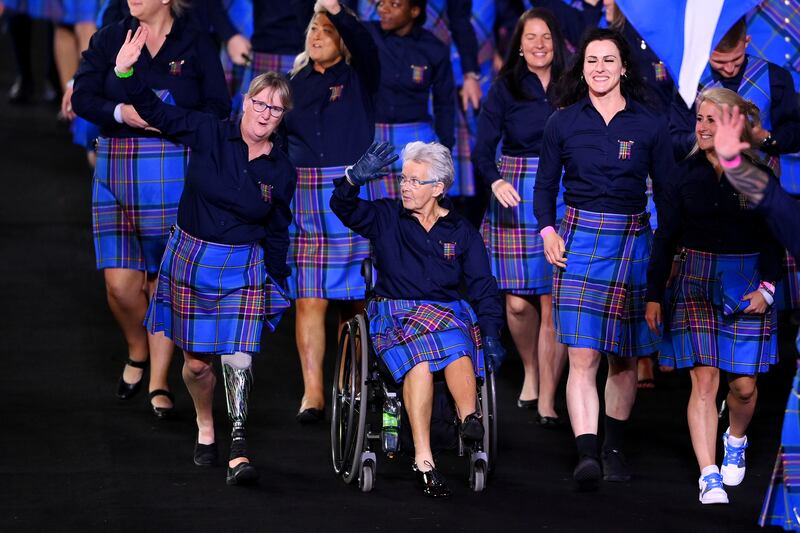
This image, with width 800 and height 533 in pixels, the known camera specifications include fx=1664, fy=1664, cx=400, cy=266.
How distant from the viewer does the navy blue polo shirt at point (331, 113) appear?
21.1 ft

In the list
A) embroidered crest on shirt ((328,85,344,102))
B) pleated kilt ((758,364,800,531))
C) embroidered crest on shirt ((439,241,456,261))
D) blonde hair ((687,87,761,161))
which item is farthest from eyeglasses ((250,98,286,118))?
pleated kilt ((758,364,800,531))

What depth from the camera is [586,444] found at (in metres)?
5.64

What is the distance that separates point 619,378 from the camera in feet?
19.1

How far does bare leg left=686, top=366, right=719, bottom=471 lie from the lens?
552 centimetres

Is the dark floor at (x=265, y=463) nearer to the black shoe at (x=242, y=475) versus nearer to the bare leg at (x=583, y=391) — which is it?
the black shoe at (x=242, y=475)

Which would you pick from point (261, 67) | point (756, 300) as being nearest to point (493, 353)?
point (756, 300)

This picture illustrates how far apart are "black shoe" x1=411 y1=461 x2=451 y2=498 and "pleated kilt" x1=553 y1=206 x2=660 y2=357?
65 cm

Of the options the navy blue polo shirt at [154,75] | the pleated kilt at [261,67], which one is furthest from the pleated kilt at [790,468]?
the pleated kilt at [261,67]

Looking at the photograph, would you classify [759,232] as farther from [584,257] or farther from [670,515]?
[670,515]

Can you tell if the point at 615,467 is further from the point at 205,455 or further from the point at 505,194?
the point at 205,455

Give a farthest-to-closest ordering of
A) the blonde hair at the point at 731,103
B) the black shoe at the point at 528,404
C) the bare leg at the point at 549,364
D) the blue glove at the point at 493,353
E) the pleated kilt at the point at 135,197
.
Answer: the black shoe at the point at 528,404 → the bare leg at the point at 549,364 → the pleated kilt at the point at 135,197 → the blue glove at the point at 493,353 → the blonde hair at the point at 731,103

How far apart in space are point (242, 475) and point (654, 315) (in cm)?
146

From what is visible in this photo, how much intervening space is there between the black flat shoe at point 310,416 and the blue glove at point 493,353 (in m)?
1.07

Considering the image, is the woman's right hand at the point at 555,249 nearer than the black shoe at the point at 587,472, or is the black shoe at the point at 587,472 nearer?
the black shoe at the point at 587,472
